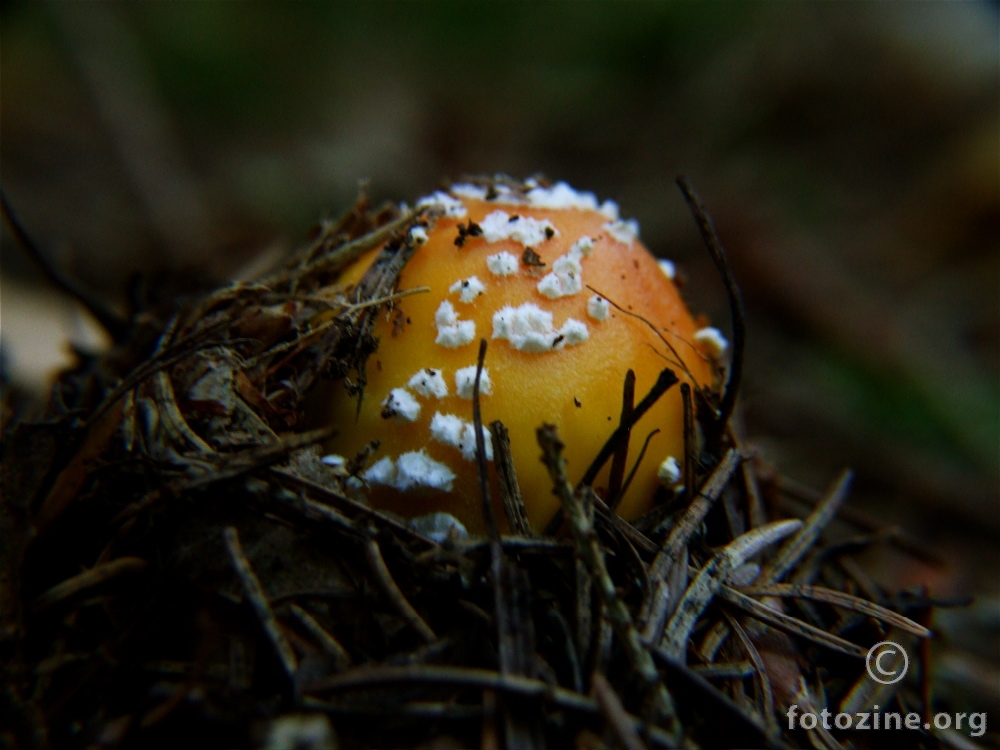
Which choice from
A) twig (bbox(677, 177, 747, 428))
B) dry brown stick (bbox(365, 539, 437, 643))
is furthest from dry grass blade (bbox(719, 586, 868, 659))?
dry brown stick (bbox(365, 539, 437, 643))

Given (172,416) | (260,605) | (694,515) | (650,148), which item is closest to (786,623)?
(694,515)

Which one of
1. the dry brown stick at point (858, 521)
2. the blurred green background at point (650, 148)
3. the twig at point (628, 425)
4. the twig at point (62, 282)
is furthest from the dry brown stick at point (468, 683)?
the blurred green background at point (650, 148)

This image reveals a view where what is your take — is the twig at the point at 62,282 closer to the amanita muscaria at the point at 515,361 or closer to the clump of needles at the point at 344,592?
the clump of needles at the point at 344,592

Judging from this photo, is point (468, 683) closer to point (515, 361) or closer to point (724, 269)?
point (515, 361)

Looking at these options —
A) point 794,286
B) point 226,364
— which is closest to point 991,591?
point 794,286

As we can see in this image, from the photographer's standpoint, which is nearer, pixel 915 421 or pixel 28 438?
pixel 28 438

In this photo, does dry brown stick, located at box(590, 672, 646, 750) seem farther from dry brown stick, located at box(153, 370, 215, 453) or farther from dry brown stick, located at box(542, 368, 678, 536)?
dry brown stick, located at box(153, 370, 215, 453)

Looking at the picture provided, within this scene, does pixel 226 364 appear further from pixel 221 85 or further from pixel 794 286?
pixel 221 85
